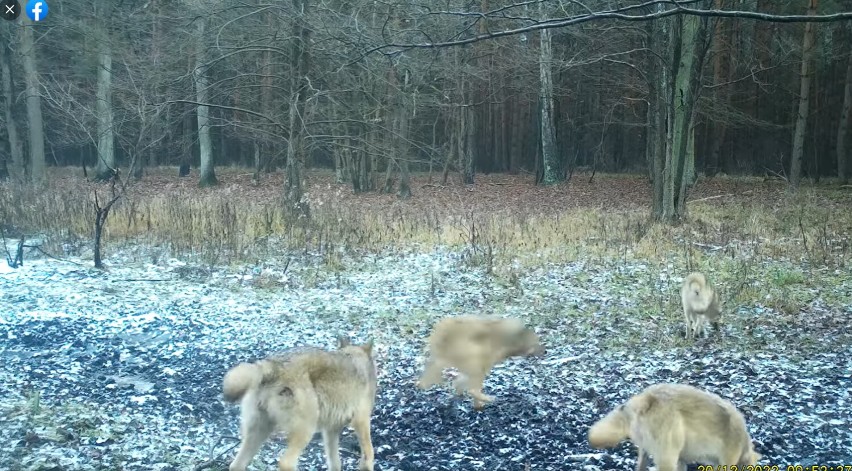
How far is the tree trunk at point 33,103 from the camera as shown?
2420 centimetres

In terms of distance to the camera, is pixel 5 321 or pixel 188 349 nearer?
pixel 188 349

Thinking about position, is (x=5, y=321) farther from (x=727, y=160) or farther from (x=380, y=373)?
(x=727, y=160)

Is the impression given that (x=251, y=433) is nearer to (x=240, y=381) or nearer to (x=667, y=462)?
(x=240, y=381)

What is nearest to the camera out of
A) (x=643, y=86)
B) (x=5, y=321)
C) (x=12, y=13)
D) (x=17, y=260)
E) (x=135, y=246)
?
(x=5, y=321)

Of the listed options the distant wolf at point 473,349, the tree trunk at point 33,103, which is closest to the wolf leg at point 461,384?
the distant wolf at point 473,349

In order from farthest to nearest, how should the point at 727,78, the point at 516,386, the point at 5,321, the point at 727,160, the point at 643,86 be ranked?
the point at 727,160
the point at 727,78
the point at 643,86
the point at 5,321
the point at 516,386

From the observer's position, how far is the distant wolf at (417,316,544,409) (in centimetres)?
636

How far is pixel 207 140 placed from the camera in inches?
1227

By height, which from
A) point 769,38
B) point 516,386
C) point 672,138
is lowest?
point 516,386

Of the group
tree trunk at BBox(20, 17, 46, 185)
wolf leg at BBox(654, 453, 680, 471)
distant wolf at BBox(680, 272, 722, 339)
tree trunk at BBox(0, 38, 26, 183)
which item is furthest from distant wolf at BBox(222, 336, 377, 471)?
tree trunk at BBox(0, 38, 26, 183)

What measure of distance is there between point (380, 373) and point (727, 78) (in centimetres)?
3274

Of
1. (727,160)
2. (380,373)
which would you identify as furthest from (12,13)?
(727,160)

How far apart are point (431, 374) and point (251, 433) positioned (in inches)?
99.2

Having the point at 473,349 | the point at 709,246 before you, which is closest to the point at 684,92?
the point at 709,246
